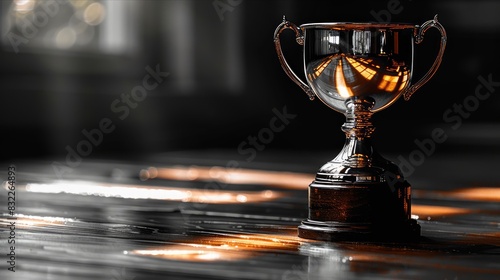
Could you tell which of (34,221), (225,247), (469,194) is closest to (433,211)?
(469,194)

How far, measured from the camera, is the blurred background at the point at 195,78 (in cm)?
403

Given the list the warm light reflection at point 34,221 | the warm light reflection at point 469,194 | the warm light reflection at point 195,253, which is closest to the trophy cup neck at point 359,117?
the warm light reflection at point 195,253

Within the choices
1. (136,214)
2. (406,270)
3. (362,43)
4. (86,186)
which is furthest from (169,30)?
(406,270)

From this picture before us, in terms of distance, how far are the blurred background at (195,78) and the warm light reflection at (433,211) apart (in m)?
1.64

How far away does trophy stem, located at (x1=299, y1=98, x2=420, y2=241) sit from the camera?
1.56 metres

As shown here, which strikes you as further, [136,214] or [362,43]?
[136,214]

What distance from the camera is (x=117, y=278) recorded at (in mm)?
1243

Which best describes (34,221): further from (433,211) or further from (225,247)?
(433,211)

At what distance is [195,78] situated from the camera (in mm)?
4750

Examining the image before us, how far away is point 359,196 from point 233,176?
128 centimetres

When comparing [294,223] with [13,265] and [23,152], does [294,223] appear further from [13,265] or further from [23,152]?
[23,152]

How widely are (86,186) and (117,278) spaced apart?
128cm

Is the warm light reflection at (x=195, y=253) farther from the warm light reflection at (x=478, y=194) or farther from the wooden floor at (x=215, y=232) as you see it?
the warm light reflection at (x=478, y=194)

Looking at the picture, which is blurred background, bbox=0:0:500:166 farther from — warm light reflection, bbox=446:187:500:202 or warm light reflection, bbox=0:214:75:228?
warm light reflection, bbox=0:214:75:228
